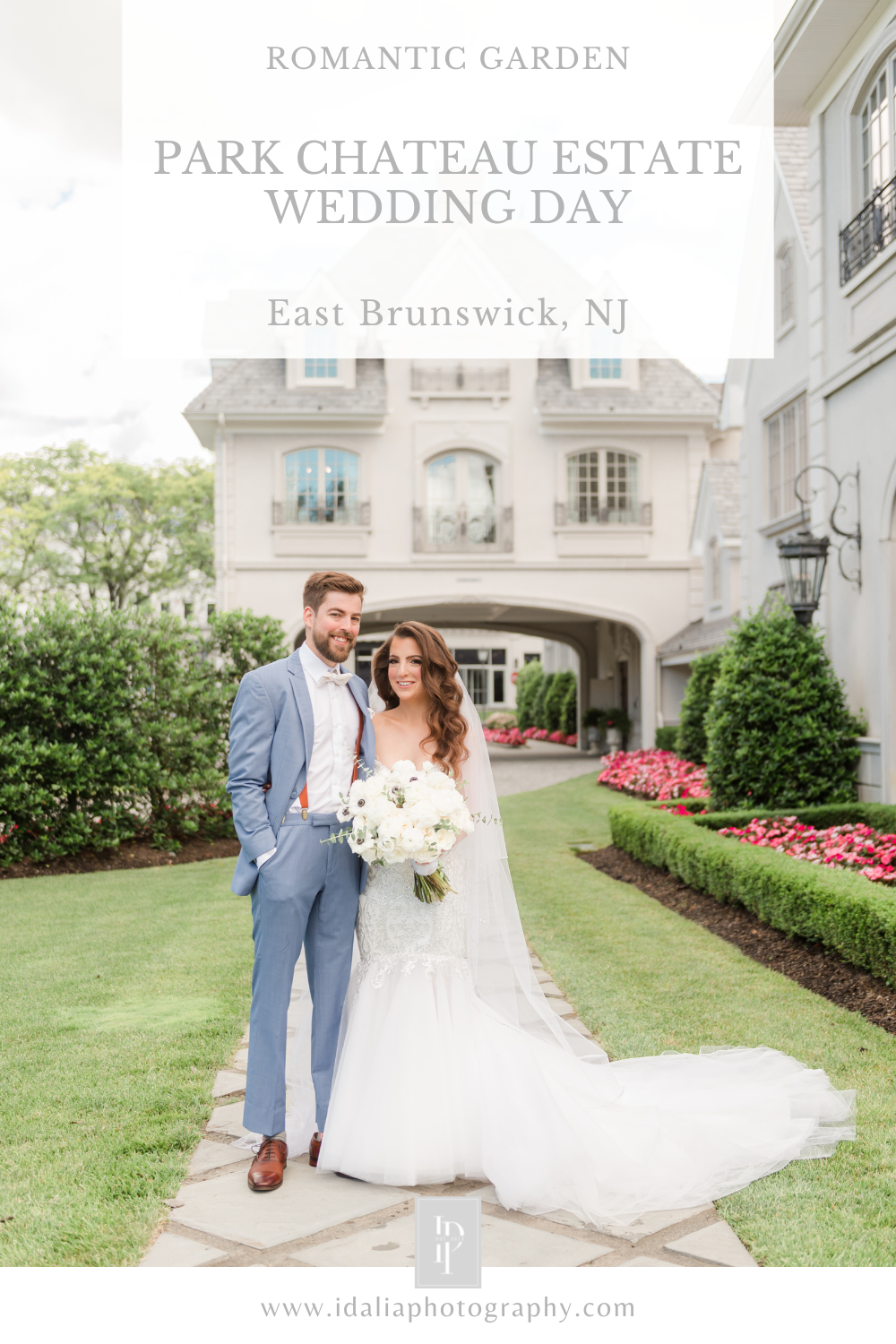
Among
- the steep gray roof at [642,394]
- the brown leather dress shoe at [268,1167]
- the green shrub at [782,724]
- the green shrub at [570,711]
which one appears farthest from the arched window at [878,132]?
the green shrub at [570,711]

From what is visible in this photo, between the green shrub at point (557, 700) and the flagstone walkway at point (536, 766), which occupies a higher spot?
the green shrub at point (557, 700)

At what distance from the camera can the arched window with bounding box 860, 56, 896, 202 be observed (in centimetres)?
950

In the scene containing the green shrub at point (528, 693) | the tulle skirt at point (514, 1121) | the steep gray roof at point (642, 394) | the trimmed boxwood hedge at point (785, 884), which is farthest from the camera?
the green shrub at point (528, 693)

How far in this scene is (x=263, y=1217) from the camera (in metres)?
3.24

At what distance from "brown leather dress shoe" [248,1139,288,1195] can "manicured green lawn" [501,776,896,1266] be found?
146 cm

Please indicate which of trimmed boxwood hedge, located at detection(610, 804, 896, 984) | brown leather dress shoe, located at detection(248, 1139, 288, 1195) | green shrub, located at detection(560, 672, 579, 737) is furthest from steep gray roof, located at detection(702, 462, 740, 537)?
brown leather dress shoe, located at detection(248, 1139, 288, 1195)

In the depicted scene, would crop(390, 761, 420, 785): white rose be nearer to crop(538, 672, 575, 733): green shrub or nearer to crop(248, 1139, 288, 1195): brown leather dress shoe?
crop(248, 1139, 288, 1195): brown leather dress shoe

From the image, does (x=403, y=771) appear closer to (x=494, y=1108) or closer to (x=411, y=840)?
(x=411, y=840)

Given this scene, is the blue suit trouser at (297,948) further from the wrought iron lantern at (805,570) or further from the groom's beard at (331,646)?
the wrought iron lantern at (805,570)

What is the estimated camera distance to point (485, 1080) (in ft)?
11.9

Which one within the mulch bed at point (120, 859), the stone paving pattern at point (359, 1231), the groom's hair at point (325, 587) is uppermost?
the groom's hair at point (325, 587)

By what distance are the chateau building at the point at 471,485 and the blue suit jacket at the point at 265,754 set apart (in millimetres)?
18321

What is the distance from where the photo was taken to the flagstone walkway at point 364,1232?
2979mm
